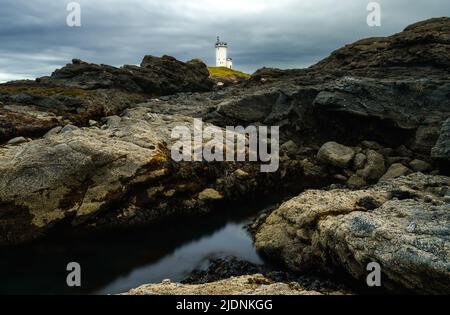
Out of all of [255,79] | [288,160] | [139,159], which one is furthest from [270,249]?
[255,79]

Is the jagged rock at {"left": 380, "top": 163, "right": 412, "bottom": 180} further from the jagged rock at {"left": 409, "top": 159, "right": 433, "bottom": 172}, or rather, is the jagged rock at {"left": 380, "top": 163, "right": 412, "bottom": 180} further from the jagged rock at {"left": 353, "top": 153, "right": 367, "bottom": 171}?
the jagged rock at {"left": 353, "top": 153, "right": 367, "bottom": 171}

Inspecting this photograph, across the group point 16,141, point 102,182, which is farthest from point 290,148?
point 16,141

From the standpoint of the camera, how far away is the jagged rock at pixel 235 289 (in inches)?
631

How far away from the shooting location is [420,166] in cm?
3769

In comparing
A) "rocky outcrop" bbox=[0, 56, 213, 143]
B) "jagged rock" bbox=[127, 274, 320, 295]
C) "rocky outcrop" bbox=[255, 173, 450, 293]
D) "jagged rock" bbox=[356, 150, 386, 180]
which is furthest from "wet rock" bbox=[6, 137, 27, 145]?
"jagged rock" bbox=[356, 150, 386, 180]

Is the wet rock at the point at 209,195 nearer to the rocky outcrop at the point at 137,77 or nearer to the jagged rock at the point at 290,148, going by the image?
the jagged rock at the point at 290,148

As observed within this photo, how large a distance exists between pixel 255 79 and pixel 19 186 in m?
52.5

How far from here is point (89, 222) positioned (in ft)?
88.9

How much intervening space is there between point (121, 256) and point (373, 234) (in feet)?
48.8

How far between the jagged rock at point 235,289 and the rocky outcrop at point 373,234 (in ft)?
9.24

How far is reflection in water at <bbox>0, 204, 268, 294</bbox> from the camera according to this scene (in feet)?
69.4

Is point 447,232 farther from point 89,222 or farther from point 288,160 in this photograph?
point 288,160

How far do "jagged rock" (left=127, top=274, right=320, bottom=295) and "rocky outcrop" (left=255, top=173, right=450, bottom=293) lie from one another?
9.24 ft
